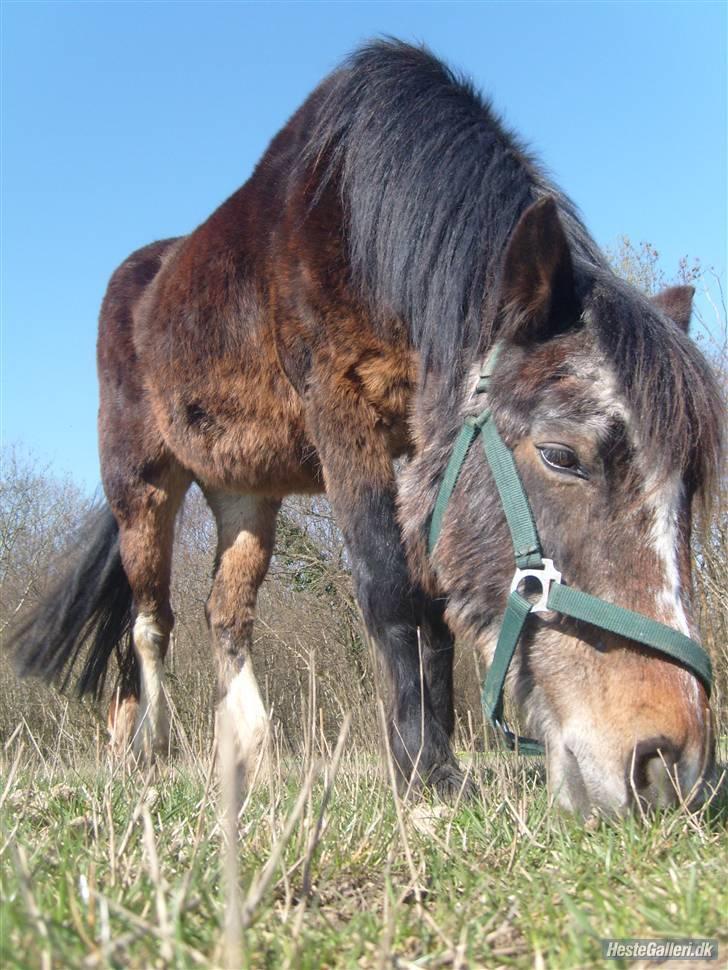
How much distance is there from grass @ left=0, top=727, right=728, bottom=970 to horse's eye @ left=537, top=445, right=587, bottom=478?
2.87ft

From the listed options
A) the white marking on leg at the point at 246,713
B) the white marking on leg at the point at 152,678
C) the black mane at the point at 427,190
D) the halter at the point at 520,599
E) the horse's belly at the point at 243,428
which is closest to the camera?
the halter at the point at 520,599

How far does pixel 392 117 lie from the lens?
10.7 feet

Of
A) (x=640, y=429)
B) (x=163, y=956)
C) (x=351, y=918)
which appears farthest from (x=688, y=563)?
(x=163, y=956)

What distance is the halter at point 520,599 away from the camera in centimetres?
197

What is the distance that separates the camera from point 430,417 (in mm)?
2809

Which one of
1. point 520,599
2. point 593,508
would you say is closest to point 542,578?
point 520,599

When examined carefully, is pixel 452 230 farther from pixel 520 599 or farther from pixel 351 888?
pixel 351 888

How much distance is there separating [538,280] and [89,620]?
13.7ft

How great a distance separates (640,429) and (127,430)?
346 centimetres

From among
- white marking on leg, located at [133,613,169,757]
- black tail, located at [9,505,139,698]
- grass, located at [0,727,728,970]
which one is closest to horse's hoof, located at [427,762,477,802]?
grass, located at [0,727,728,970]

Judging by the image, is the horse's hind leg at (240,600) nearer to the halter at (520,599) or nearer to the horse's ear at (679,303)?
the halter at (520,599)

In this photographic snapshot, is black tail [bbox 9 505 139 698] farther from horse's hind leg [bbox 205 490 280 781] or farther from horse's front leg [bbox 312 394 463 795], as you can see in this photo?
horse's front leg [bbox 312 394 463 795]

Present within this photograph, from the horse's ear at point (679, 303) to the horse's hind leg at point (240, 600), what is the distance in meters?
2.65

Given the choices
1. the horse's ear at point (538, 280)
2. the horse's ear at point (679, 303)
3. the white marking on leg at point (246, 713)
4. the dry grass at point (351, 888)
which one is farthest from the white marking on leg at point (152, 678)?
the horse's ear at point (679, 303)
